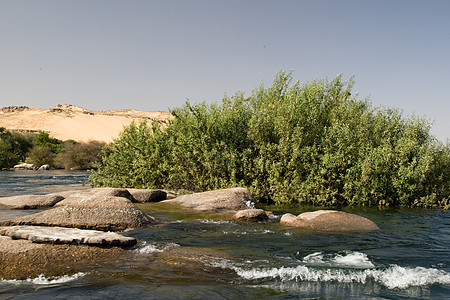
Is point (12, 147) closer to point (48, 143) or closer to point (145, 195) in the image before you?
point (48, 143)

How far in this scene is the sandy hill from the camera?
104319 mm

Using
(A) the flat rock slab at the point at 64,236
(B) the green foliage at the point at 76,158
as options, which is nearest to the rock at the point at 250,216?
(A) the flat rock slab at the point at 64,236

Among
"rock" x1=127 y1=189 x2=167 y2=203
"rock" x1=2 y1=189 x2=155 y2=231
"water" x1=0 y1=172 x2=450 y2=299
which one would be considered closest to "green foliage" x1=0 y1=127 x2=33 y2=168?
"rock" x1=127 y1=189 x2=167 y2=203

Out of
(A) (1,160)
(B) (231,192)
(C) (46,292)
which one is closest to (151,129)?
(B) (231,192)

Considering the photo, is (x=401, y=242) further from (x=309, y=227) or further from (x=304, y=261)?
(x=304, y=261)

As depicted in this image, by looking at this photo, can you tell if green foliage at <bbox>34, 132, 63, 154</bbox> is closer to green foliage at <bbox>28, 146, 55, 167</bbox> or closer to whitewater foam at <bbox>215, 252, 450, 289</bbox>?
green foliage at <bbox>28, 146, 55, 167</bbox>

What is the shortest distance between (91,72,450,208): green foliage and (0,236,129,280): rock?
11335mm

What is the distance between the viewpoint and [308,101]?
66.2 feet

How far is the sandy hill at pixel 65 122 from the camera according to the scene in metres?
104

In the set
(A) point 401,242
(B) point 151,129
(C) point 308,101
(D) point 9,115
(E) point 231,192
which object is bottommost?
(A) point 401,242

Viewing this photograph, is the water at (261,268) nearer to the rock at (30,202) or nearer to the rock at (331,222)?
the rock at (331,222)

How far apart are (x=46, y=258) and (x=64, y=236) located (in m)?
0.74

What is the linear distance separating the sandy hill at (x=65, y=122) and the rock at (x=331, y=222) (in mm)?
90730

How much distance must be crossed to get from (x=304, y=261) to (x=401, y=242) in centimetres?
405
